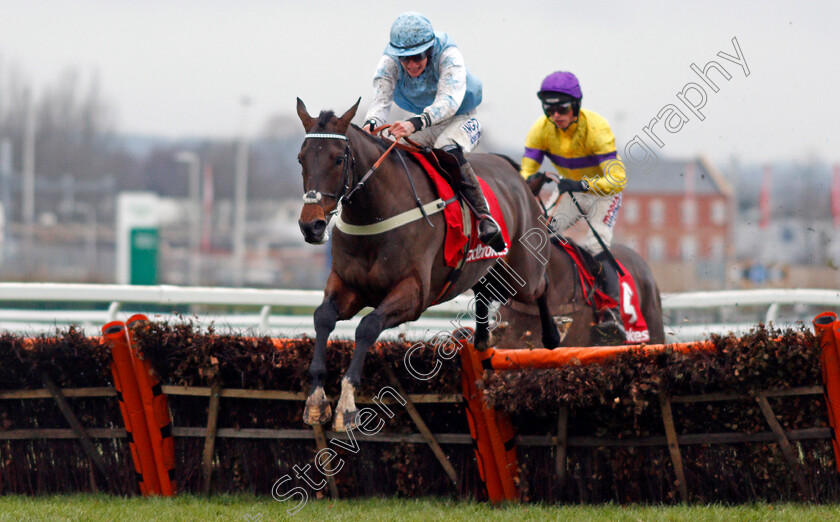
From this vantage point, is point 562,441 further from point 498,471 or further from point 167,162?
point 167,162

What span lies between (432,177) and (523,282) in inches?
48.6

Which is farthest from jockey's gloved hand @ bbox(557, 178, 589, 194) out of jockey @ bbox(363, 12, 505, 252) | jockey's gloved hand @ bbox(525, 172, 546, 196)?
jockey @ bbox(363, 12, 505, 252)

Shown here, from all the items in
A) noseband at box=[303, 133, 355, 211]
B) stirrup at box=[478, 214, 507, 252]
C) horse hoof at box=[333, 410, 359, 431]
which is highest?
noseband at box=[303, 133, 355, 211]

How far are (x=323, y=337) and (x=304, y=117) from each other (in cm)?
108

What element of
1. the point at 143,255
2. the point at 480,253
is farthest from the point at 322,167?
the point at 143,255

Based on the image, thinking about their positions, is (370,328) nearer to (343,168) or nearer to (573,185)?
(343,168)

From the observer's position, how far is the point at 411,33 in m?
5.32

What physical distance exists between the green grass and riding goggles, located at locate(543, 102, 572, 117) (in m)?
3.06

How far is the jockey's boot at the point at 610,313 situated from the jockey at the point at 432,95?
2.01 m

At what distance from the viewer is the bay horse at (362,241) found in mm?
4445

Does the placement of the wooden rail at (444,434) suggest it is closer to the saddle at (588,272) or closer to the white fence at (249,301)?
the saddle at (588,272)

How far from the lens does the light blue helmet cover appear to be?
5.31 m

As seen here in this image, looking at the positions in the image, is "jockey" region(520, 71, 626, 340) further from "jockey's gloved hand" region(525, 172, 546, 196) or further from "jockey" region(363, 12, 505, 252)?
"jockey" region(363, 12, 505, 252)

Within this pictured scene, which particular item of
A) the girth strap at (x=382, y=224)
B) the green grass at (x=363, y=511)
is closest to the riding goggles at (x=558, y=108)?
the girth strap at (x=382, y=224)
